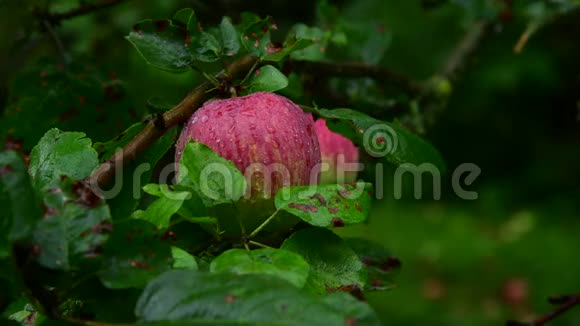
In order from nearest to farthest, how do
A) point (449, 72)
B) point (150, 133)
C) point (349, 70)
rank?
point (150, 133), point (349, 70), point (449, 72)

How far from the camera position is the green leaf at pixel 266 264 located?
1.93 feet

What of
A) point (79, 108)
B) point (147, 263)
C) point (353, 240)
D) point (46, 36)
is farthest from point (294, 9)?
point (147, 263)

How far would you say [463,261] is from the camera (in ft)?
11.3

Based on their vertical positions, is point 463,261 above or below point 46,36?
below

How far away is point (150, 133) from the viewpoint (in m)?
0.75

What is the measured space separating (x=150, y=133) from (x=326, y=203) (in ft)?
0.60

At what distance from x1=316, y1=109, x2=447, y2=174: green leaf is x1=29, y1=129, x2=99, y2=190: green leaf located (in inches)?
8.7

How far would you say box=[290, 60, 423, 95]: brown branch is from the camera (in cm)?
110

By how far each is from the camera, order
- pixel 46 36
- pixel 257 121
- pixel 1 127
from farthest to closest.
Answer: pixel 46 36
pixel 1 127
pixel 257 121

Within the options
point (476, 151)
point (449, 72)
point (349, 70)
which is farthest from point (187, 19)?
point (476, 151)

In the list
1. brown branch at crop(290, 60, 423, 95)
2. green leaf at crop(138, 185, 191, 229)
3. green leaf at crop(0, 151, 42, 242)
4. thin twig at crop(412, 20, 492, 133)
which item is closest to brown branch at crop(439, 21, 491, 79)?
thin twig at crop(412, 20, 492, 133)

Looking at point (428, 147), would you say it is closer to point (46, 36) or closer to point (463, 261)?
point (46, 36)

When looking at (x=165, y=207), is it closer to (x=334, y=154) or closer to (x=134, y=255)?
(x=134, y=255)

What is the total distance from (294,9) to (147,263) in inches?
68.9
